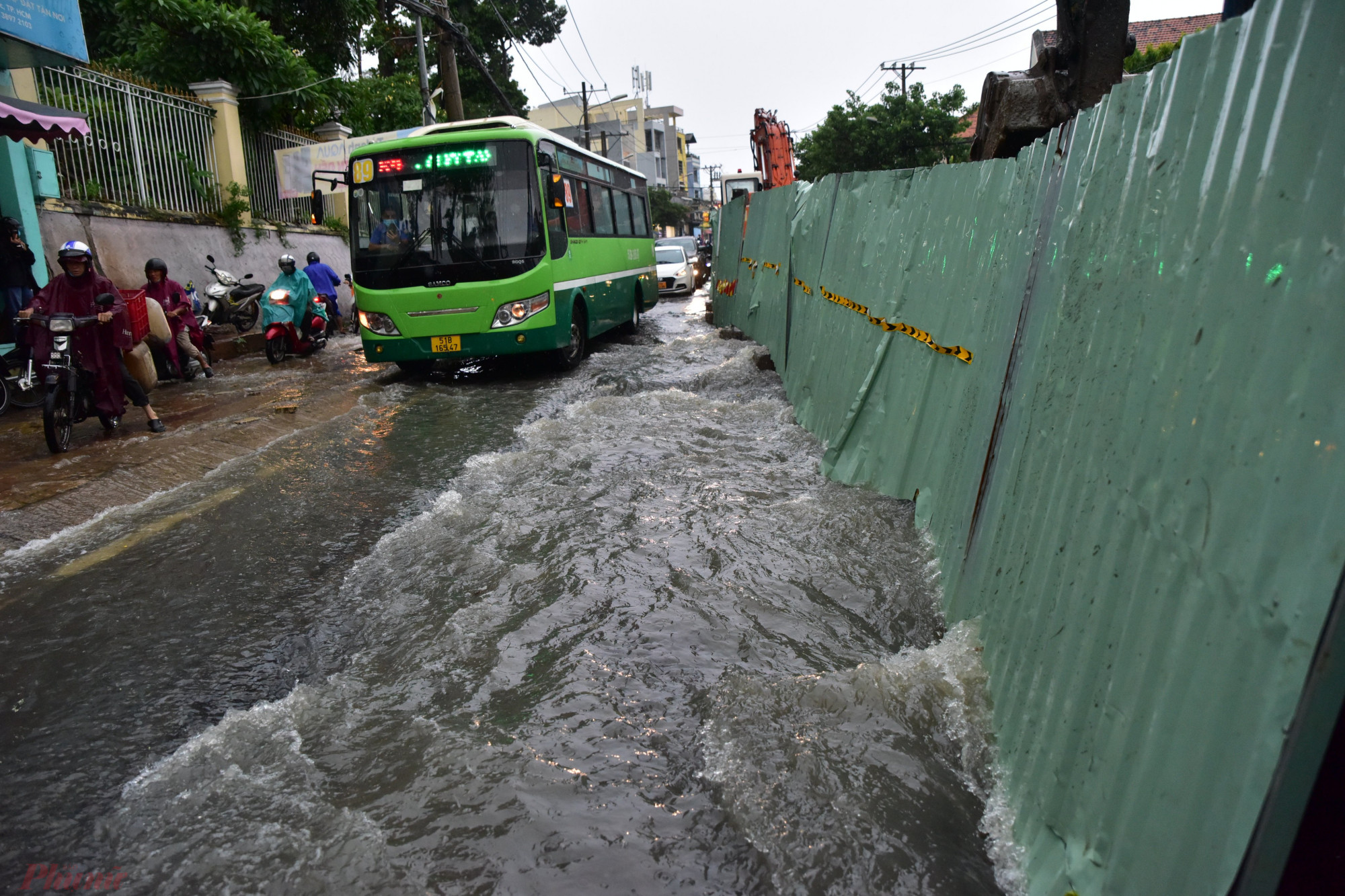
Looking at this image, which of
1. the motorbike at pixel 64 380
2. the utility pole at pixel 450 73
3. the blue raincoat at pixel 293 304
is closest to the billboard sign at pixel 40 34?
the blue raincoat at pixel 293 304

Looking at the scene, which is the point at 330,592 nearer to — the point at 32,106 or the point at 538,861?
the point at 538,861

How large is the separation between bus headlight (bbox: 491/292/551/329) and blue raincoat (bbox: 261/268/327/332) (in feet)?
13.9

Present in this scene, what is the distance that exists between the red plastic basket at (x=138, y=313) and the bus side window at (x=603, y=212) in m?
5.66

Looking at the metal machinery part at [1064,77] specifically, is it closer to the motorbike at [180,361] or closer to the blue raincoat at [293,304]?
the motorbike at [180,361]

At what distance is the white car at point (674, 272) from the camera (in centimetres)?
2391

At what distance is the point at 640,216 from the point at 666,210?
2331 inches

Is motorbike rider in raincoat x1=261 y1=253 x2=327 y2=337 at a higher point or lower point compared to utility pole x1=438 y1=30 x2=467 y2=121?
lower

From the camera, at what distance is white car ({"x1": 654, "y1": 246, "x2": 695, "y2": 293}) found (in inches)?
941

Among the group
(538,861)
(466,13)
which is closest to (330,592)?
(538,861)

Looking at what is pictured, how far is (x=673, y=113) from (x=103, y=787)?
94443mm

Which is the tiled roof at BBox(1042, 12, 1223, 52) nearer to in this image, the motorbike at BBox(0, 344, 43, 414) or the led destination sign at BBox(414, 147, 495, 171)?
the led destination sign at BBox(414, 147, 495, 171)

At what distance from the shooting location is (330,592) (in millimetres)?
3973

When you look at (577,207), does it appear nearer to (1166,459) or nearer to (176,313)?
(176,313)

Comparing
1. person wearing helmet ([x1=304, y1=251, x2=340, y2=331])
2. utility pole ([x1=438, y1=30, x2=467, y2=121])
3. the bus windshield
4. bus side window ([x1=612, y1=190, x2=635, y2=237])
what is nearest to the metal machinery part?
the bus windshield
